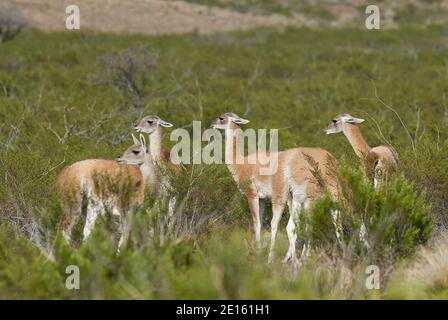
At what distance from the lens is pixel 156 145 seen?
11.9 metres

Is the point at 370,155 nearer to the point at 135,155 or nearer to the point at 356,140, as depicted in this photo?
the point at 356,140

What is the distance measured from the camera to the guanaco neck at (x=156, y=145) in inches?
464

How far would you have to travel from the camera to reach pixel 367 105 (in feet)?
81.4

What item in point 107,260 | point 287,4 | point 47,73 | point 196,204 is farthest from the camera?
point 287,4

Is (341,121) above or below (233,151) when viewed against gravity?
above

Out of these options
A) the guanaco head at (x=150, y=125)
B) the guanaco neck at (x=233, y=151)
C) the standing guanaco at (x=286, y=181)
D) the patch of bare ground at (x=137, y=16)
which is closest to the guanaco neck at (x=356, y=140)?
the standing guanaco at (x=286, y=181)

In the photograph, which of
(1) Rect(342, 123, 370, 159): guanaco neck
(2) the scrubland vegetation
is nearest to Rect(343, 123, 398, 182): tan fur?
(1) Rect(342, 123, 370, 159): guanaco neck

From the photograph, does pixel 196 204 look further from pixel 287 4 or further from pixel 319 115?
pixel 287 4

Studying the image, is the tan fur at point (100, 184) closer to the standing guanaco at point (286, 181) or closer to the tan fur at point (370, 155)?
the standing guanaco at point (286, 181)

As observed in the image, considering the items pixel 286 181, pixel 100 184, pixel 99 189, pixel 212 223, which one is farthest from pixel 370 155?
pixel 99 189

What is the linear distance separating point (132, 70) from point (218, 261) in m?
20.4

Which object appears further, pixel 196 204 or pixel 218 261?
pixel 196 204

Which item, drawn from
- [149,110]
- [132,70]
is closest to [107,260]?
[149,110]
